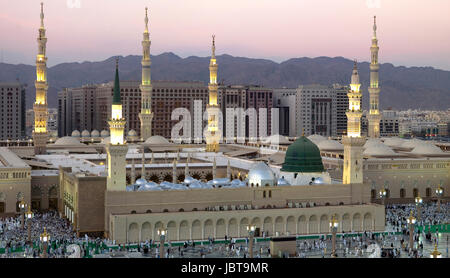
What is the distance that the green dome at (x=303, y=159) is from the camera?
3878 cm

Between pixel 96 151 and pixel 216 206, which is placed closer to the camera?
pixel 216 206

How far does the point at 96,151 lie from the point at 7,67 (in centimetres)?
14011

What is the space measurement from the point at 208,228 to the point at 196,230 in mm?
578

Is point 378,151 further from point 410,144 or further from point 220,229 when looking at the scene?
point 220,229

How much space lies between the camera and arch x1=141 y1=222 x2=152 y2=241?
32.1m

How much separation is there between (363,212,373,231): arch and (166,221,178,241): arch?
31.7 ft

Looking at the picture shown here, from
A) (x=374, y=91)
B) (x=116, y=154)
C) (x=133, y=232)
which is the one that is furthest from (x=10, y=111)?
(x=133, y=232)

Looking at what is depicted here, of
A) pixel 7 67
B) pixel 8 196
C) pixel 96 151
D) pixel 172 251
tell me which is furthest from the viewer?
pixel 7 67

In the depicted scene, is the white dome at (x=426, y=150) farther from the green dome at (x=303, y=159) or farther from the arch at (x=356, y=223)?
Answer: the arch at (x=356, y=223)

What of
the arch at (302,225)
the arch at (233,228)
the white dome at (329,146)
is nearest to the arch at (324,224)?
the arch at (302,225)

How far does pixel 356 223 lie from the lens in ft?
118
